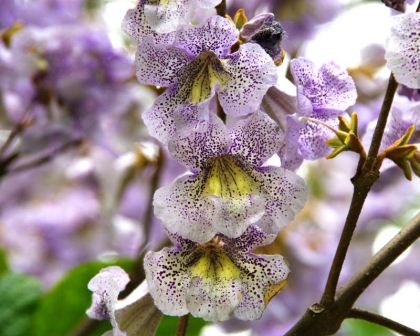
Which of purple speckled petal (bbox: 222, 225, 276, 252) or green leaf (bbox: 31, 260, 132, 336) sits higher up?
purple speckled petal (bbox: 222, 225, 276, 252)

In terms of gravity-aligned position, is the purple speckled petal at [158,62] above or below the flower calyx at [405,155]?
above

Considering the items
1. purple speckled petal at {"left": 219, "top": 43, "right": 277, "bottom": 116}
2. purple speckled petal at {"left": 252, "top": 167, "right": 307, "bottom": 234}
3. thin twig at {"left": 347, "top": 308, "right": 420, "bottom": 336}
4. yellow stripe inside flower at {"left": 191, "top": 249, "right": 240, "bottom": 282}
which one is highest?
purple speckled petal at {"left": 219, "top": 43, "right": 277, "bottom": 116}

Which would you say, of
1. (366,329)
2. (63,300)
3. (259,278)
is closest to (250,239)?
(259,278)

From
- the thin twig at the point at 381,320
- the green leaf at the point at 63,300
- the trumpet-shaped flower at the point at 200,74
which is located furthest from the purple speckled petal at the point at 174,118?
the green leaf at the point at 63,300

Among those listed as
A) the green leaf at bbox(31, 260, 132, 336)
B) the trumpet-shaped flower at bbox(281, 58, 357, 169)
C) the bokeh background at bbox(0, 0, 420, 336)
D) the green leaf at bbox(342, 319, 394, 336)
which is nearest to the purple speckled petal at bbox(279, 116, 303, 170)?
the trumpet-shaped flower at bbox(281, 58, 357, 169)

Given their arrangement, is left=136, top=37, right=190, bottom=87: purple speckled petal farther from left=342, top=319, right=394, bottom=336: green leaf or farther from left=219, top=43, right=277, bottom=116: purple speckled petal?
left=342, top=319, right=394, bottom=336: green leaf

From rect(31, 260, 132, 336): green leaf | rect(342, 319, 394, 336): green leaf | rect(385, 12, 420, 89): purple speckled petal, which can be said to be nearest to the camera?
rect(385, 12, 420, 89): purple speckled petal

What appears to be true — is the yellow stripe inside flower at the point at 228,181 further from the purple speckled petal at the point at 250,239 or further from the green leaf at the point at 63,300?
the green leaf at the point at 63,300

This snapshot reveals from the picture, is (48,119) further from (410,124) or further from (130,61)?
(410,124)
